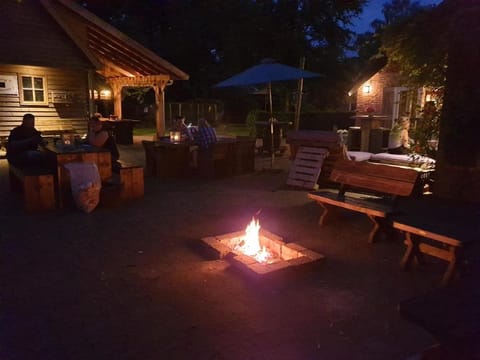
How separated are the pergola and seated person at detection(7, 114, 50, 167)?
759 centimetres

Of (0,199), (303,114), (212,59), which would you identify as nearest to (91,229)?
(0,199)

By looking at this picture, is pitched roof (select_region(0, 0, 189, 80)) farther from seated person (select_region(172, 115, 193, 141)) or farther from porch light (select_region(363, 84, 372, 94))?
porch light (select_region(363, 84, 372, 94))

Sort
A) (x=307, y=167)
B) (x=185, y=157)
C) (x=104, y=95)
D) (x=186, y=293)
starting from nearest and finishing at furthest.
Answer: (x=186, y=293)
(x=307, y=167)
(x=185, y=157)
(x=104, y=95)

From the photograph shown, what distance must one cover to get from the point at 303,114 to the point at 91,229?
18.9 metres

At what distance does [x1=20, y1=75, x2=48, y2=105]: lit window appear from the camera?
48.0ft

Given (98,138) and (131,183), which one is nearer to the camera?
(131,183)

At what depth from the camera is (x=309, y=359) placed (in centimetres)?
298

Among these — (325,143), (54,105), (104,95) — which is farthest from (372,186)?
(104,95)

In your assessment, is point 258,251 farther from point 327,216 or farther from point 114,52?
point 114,52

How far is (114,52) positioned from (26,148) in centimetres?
1018

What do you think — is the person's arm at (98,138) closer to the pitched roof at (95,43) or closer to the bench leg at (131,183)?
the bench leg at (131,183)

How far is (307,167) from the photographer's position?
8.92 metres

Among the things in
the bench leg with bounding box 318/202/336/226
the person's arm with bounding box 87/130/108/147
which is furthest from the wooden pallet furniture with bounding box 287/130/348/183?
the person's arm with bounding box 87/130/108/147

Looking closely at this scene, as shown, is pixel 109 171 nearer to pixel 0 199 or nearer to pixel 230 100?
pixel 0 199
